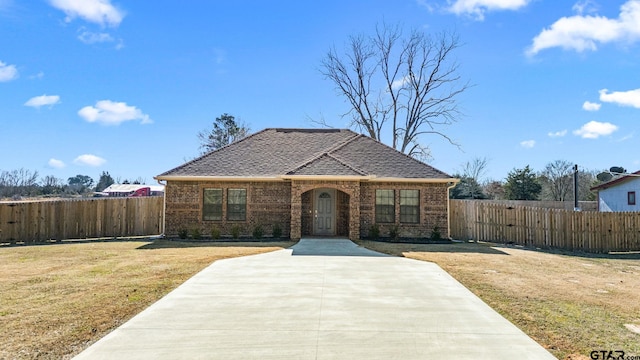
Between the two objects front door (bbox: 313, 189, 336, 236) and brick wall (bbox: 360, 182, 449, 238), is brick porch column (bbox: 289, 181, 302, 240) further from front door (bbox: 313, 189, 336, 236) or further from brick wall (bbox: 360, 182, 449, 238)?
brick wall (bbox: 360, 182, 449, 238)

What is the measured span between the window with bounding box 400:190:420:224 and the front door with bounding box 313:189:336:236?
9.67ft

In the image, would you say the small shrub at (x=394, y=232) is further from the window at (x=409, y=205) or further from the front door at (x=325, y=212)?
the front door at (x=325, y=212)

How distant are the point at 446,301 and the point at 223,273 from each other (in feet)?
16.4

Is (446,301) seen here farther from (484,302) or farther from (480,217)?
(480,217)

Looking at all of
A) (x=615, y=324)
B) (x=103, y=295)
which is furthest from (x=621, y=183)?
(x=103, y=295)

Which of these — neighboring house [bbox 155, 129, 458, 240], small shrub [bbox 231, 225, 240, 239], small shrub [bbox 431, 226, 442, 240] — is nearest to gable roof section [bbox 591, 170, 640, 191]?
neighboring house [bbox 155, 129, 458, 240]

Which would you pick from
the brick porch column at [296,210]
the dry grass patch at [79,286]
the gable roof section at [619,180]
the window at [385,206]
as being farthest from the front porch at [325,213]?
the gable roof section at [619,180]

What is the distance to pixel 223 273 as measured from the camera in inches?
358

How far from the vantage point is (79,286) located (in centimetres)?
800

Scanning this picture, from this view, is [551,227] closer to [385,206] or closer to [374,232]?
[385,206]

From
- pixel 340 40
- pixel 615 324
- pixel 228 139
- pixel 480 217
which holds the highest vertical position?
pixel 340 40

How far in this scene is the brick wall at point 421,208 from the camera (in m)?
16.7

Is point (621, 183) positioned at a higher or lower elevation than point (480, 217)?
higher

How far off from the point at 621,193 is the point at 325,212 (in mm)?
21169
